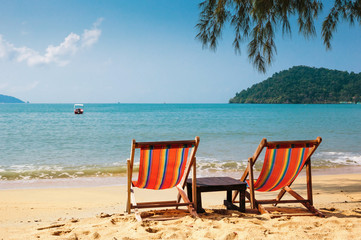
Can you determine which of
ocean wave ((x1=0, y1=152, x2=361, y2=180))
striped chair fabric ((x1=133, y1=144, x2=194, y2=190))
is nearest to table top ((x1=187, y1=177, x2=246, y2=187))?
striped chair fabric ((x1=133, y1=144, x2=194, y2=190))

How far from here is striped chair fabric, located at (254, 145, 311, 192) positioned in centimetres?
317

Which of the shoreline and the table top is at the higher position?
the table top

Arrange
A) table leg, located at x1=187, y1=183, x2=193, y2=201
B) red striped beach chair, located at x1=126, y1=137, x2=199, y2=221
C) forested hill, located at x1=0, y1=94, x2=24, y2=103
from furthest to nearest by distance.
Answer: forested hill, located at x1=0, y1=94, x2=24, y2=103
table leg, located at x1=187, y1=183, x2=193, y2=201
red striped beach chair, located at x1=126, y1=137, x2=199, y2=221

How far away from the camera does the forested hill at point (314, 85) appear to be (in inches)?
2781

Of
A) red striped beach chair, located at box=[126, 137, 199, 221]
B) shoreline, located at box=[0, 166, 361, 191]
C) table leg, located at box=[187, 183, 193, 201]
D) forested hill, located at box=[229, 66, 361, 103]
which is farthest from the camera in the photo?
forested hill, located at box=[229, 66, 361, 103]

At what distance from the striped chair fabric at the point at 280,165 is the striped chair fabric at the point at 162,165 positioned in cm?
81

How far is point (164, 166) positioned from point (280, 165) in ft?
3.90

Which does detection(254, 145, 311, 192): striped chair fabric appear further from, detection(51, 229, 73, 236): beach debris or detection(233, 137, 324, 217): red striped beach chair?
detection(51, 229, 73, 236): beach debris

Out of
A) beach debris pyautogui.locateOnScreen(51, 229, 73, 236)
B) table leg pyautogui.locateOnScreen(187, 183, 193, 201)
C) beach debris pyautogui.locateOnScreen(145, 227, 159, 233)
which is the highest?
table leg pyautogui.locateOnScreen(187, 183, 193, 201)

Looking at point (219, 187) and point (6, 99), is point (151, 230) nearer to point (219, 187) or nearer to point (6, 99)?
point (219, 187)

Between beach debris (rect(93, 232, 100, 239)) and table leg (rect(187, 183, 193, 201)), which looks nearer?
beach debris (rect(93, 232, 100, 239))

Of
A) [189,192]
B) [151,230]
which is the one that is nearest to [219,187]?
[189,192]

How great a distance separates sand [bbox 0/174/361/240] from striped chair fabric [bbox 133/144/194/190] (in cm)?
35

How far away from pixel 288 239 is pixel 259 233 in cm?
22
